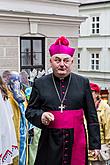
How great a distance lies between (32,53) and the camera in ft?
32.4

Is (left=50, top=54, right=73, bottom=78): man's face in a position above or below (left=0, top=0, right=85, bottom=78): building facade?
below

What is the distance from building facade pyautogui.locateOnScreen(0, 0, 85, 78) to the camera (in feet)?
28.8

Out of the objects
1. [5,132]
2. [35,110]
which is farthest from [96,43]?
[35,110]

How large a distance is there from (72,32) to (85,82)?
284 inches

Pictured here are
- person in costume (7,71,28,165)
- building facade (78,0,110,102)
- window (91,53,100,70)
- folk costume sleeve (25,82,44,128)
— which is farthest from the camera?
window (91,53,100,70)

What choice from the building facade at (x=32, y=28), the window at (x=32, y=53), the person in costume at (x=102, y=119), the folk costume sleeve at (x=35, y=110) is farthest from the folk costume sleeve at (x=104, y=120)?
the window at (x=32, y=53)

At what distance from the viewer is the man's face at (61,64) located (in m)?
3.00

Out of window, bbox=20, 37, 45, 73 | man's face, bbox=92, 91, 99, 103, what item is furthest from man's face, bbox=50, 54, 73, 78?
window, bbox=20, 37, 45, 73

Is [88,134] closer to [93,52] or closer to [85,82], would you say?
[85,82]

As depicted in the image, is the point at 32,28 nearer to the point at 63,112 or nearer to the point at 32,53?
the point at 32,53

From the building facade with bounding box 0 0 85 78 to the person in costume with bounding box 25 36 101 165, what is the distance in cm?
569

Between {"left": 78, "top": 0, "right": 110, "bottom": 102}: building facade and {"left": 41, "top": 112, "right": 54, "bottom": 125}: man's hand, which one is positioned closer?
{"left": 41, "top": 112, "right": 54, "bottom": 125}: man's hand

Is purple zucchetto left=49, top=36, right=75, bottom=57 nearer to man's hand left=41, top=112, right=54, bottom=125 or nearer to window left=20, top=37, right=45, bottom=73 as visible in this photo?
man's hand left=41, top=112, right=54, bottom=125

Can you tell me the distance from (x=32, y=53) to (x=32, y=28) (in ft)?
2.58
